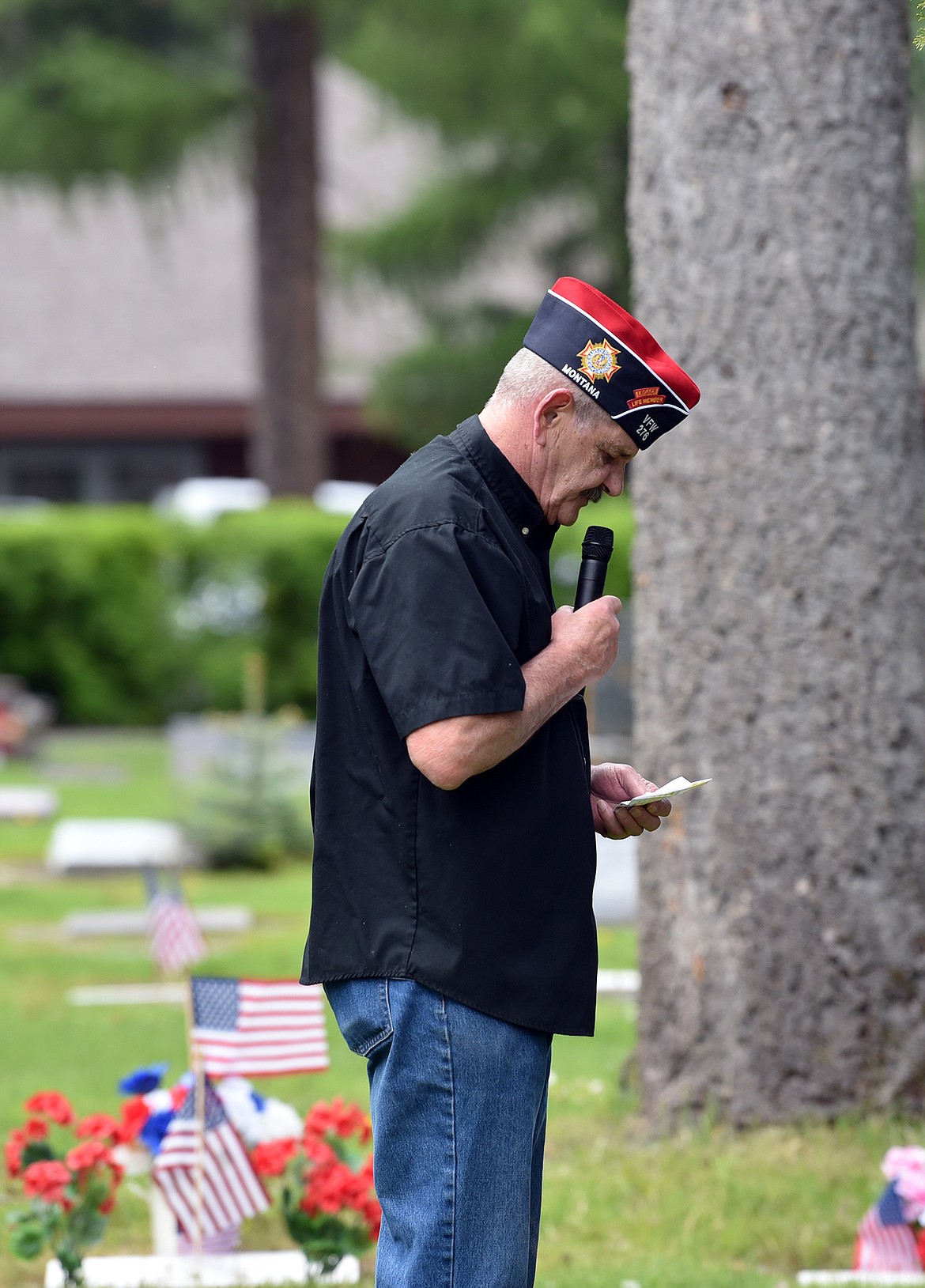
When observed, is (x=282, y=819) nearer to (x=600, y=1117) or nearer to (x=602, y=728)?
(x=602, y=728)

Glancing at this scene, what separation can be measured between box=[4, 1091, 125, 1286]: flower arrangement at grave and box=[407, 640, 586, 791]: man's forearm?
7.17 ft

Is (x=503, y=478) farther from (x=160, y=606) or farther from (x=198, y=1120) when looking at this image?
(x=160, y=606)

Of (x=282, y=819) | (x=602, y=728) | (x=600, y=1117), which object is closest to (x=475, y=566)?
(x=600, y=1117)

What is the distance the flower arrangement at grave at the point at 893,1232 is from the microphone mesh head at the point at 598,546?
2.01 meters

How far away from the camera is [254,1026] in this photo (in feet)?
14.8

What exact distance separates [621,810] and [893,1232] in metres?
1.89

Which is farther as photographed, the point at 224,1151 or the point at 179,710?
the point at 179,710

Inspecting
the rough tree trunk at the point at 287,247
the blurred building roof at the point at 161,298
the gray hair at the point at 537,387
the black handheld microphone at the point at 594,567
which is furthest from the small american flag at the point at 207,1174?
the blurred building roof at the point at 161,298

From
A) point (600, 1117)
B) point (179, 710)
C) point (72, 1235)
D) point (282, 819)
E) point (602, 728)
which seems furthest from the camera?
point (179, 710)

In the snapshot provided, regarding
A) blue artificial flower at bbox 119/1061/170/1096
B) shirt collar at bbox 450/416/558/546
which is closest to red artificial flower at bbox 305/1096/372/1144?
blue artificial flower at bbox 119/1061/170/1096

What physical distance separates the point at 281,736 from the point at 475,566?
9450mm

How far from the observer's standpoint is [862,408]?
5.36 m

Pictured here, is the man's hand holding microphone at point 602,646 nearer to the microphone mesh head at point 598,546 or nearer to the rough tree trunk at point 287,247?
the microphone mesh head at point 598,546

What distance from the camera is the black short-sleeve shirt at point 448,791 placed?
2699 millimetres
